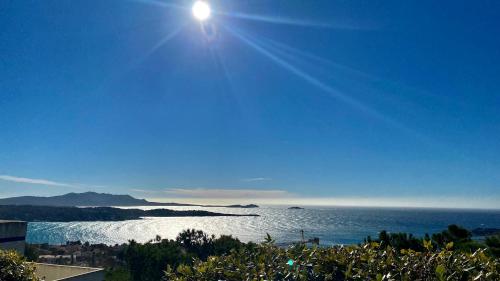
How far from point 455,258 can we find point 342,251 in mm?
1323

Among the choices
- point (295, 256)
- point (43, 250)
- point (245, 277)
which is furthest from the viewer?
point (43, 250)

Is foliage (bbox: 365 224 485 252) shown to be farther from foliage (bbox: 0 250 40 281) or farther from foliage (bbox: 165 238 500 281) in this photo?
foliage (bbox: 165 238 500 281)

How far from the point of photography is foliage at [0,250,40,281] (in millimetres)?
9156

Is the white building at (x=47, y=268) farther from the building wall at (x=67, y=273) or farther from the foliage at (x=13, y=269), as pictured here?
the foliage at (x=13, y=269)

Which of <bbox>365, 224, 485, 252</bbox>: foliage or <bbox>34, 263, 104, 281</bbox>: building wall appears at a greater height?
<bbox>365, 224, 485, 252</bbox>: foliage

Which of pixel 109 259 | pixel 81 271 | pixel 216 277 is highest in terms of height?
pixel 216 277

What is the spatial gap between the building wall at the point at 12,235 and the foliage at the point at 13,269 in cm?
1276

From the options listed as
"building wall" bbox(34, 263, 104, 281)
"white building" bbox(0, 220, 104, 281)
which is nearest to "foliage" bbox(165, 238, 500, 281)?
"white building" bbox(0, 220, 104, 281)

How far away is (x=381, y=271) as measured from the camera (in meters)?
3.98

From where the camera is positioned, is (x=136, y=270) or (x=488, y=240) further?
(x=136, y=270)

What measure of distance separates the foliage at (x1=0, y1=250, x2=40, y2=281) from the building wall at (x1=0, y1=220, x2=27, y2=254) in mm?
12761

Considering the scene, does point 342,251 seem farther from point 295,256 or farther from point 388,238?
point 388,238

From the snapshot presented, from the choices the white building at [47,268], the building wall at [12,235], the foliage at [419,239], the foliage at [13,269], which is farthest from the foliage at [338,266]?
the building wall at [12,235]

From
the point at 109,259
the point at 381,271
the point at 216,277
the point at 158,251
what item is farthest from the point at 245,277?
the point at 109,259
